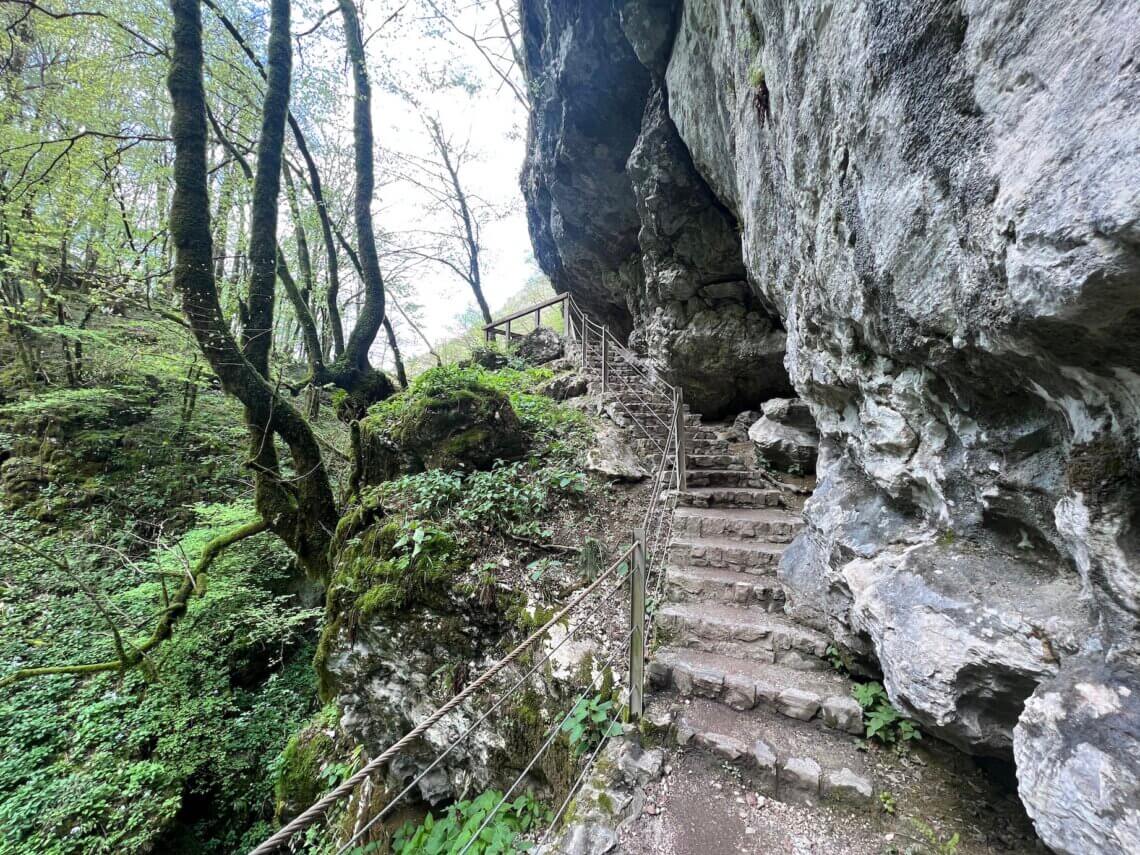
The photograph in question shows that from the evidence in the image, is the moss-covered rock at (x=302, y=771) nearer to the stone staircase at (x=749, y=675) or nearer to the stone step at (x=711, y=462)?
the stone staircase at (x=749, y=675)

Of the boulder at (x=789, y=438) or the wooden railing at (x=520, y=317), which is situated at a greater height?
the wooden railing at (x=520, y=317)

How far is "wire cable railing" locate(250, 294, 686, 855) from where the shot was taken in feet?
3.58

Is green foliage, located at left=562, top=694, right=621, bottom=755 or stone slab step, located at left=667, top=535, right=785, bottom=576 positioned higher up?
stone slab step, located at left=667, top=535, right=785, bottom=576

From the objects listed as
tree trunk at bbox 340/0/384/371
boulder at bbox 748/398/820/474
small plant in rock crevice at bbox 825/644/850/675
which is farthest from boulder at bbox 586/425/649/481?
tree trunk at bbox 340/0/384/371

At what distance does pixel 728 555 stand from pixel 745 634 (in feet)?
2.70

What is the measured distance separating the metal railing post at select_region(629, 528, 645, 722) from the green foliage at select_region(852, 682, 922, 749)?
1249 mm

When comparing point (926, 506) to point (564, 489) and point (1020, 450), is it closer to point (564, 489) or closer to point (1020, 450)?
point (1020, 450)

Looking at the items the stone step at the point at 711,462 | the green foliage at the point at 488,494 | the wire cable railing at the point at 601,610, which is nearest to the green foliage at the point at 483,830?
the wire cable railing at the point at 601,610

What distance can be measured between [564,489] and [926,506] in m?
3.02

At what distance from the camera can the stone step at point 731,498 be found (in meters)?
4.55

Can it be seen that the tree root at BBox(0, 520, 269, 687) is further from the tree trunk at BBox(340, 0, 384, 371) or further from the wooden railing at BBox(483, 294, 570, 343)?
the wooden railing at BBox(483, 294, 570, 343)

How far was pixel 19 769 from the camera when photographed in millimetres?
3768

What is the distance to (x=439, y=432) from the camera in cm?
469

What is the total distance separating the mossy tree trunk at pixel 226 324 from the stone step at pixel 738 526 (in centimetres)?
401
